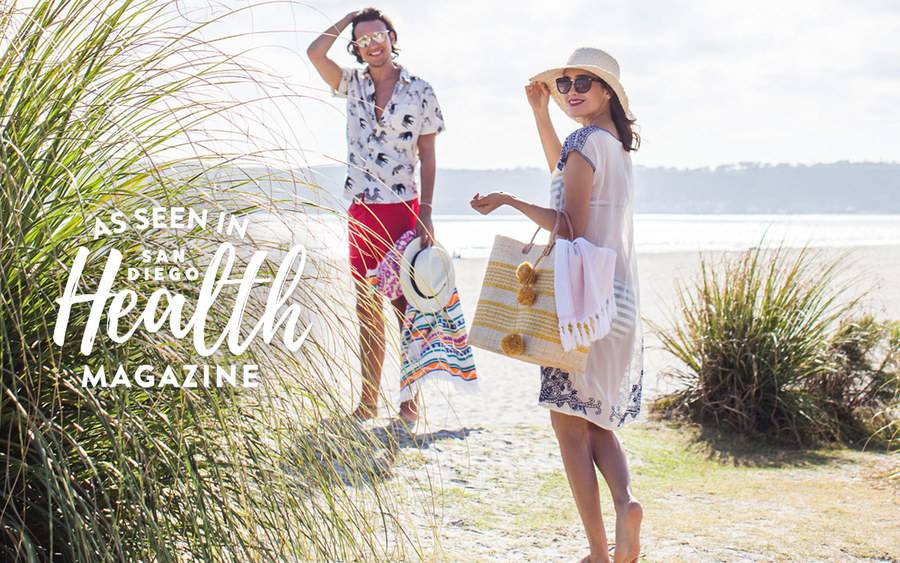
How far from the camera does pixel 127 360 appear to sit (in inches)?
89.6

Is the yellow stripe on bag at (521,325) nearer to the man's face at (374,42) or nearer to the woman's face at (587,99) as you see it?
the woman's face at (587,99)

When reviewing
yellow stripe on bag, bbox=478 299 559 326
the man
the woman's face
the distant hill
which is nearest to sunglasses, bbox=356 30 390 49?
the man

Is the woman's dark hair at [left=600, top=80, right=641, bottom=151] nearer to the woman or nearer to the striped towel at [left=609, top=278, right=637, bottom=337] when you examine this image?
the woman

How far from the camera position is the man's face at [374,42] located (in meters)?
5.54

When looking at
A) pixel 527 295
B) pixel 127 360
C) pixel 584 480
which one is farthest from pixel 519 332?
pixel 127 360

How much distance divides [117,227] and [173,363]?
37 centimetres

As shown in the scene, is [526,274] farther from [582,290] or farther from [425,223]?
[425,223]

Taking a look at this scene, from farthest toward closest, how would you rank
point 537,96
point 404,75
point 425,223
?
point 404,75 → point 425,223 → point 537,96

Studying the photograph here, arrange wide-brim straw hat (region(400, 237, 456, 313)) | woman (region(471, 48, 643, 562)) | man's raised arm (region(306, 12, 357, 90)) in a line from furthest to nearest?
man's raised arm (region(306, 12, 357, 90))
wide-brim straw hat (region(400, 237, 456, 313))
woman (region(471, 48, 643, 562))

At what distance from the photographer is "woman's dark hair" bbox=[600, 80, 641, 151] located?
3635 mm

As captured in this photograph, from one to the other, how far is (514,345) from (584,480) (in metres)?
0.54

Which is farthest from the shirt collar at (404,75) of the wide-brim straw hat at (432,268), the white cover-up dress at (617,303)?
the white cover-up dress at (617,303)

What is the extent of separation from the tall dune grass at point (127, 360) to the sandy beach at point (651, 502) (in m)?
0.49

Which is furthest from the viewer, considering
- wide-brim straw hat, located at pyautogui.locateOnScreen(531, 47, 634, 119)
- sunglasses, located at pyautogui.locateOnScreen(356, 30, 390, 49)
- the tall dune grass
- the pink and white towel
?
sunglasses, located at pyautogui.locateOnScreen(356, 30, 390, 49)
